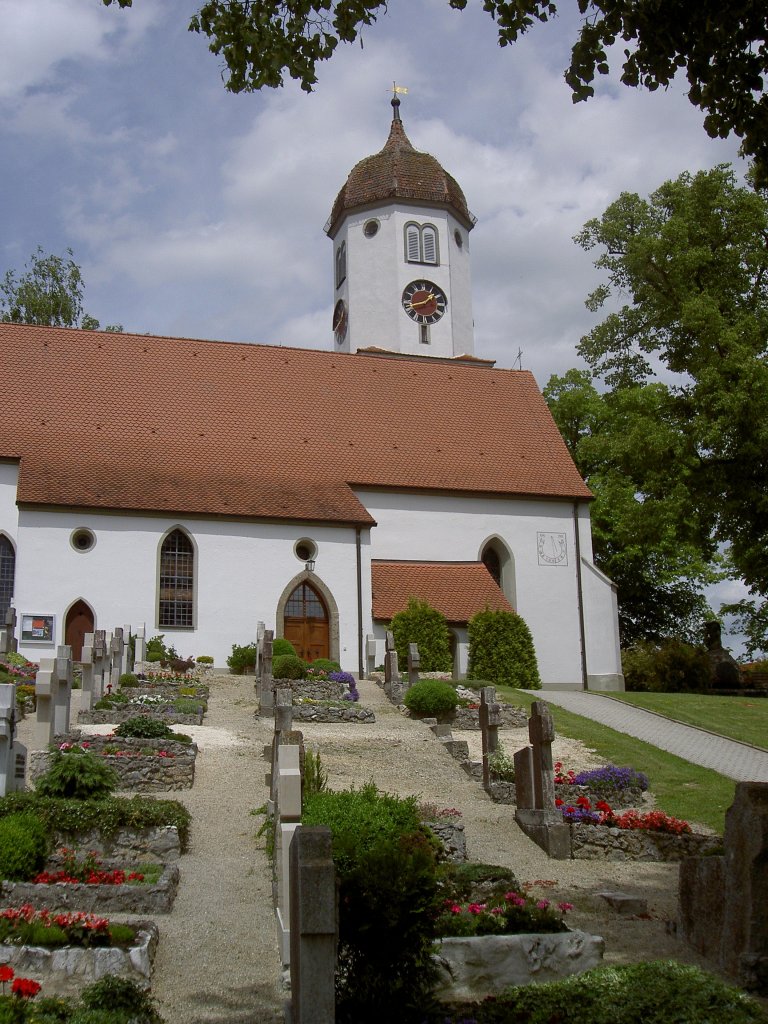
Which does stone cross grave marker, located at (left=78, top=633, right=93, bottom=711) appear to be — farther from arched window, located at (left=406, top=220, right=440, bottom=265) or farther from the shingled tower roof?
the shingled tower roof

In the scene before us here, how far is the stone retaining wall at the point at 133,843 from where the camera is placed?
10.7m

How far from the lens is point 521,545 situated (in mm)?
32781

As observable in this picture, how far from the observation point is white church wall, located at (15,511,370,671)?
2705 centimetres

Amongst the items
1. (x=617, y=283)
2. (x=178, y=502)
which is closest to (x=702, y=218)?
(x=617, y=283)

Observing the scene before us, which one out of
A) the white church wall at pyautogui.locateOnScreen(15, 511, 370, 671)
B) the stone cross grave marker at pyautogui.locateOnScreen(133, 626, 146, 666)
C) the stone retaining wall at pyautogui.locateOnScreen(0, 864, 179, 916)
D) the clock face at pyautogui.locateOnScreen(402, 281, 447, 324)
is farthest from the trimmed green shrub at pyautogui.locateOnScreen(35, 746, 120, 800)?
the clock face at pyautogui.locateOnScreen(402, 281, 447, 324)

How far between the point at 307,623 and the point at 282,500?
3.44 meters

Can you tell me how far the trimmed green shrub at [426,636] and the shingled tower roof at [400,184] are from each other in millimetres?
19907

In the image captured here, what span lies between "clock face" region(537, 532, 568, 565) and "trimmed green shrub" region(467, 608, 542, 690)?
4.29 meters

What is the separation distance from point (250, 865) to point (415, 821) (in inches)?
80.5

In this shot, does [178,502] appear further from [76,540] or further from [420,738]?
[420,738]

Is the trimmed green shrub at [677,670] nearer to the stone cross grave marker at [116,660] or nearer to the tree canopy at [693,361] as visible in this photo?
the tree canopy at [693,361]

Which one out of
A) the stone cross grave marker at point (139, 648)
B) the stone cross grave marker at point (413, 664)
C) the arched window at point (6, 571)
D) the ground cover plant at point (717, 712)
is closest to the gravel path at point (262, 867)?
the stone cross grave marker at point (413, 664)

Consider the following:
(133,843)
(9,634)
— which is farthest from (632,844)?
(9,634)

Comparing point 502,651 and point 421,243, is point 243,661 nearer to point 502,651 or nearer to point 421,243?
point 502,651
